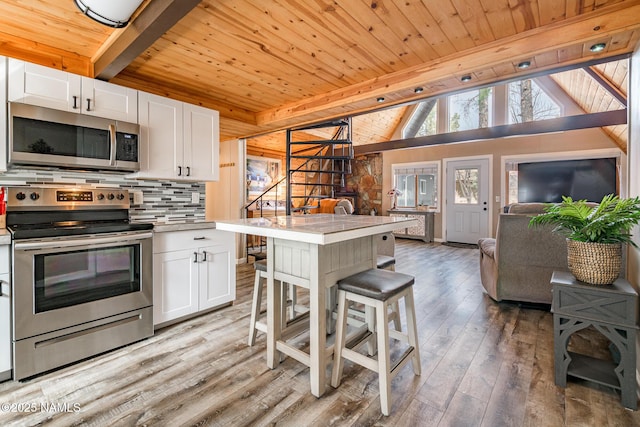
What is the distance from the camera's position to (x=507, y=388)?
1746mm

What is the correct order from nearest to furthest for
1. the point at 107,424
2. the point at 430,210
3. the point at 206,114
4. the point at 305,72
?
the point at 107,424 → the point at 305,72 → the point at 206,114 → the point at 430,210

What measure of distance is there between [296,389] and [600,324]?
70.1 inches

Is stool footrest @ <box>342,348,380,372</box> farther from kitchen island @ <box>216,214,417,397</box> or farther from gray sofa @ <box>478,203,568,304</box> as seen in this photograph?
gray sofa @ <box>478,203,568,304</box>

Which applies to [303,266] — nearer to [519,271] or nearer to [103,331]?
[103,331]

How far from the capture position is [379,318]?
1588 mm

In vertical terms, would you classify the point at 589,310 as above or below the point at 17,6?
below

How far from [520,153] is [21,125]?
26.3 ft

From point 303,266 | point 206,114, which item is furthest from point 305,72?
point 303,266

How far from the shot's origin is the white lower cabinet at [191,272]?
8.13ft

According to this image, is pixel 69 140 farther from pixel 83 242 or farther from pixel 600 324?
pixel 600 324

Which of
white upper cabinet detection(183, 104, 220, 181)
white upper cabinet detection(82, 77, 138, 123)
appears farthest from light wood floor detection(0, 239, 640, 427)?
white upper cabinet detection(82, 77, 138, 123)

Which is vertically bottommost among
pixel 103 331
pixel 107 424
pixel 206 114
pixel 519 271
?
pixel 107 424

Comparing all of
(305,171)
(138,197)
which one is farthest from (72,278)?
(305,171)

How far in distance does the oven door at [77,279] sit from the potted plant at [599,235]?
2974 millimetres
